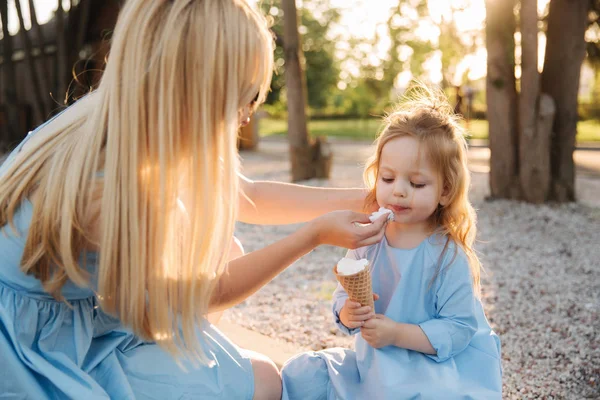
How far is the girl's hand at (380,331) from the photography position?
6.66 ft

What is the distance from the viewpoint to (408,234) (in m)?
2.23

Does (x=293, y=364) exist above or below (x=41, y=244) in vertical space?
below

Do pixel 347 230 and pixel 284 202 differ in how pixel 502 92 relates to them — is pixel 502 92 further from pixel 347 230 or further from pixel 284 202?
pixel 347 230

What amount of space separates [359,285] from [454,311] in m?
0.37

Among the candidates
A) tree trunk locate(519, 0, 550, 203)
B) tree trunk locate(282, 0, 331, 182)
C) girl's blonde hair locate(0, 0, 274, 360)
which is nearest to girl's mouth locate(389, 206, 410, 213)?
girl's blonde hair locate(0, 0, 274, 360)

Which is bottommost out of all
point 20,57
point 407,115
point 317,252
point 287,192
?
point 317,252

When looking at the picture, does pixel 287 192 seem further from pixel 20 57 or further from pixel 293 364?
pixel 20 57

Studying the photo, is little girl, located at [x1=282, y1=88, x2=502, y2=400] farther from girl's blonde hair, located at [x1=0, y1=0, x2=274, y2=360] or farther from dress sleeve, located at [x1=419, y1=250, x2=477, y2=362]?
girl's blonde hair, located at [x1=0, y1=0, x2=274, y2=360]

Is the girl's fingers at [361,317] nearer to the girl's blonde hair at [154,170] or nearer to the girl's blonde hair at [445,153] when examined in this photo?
the girl's blonde hair at [445,153]

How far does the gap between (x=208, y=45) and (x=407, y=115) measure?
2.71ft

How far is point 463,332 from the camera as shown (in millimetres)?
2059

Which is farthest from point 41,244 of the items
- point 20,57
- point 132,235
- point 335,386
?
point 20,57

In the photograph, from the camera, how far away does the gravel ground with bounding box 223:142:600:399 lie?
2.94 metres

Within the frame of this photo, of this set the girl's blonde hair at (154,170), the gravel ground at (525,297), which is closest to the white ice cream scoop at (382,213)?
the girl's blonde hair at (154,170)
